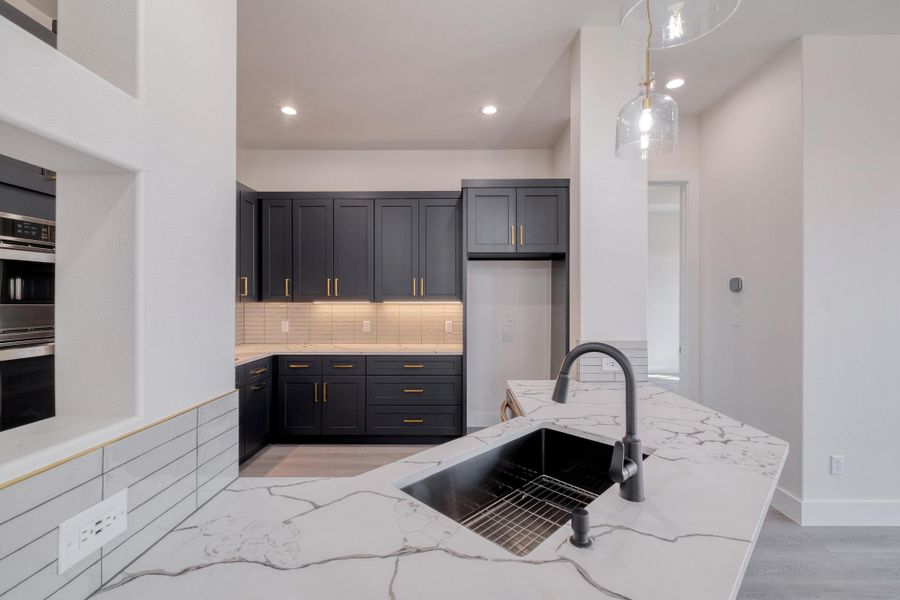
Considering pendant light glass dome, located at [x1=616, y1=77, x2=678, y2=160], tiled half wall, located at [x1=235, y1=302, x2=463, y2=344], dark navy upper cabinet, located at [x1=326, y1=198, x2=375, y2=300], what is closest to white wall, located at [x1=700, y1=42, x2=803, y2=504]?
pendant light glass dome, located at [x1=616, y1=77, x2=678, y2=160]

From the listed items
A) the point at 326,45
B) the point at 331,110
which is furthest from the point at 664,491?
the point at 331,110

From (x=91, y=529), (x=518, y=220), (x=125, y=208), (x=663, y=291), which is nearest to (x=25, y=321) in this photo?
(x=125, y=208)

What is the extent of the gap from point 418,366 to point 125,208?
2780 mm

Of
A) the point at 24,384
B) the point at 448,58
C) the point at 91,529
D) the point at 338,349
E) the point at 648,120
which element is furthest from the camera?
the point at 338,349

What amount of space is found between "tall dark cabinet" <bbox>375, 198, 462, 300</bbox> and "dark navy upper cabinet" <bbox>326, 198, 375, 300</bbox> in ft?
0.22

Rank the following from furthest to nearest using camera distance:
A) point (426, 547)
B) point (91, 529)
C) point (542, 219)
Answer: point (542, 219), point (426, 547), point (91, 529)

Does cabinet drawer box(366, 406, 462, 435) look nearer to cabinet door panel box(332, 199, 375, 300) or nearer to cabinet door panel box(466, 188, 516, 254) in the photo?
cabinet door panel box(332, 199, 375, 300)

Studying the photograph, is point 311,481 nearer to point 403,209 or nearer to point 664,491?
point 664,491

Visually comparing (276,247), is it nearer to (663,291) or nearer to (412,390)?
(412,390)

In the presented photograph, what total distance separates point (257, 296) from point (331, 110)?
182cm

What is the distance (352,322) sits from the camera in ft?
12.7

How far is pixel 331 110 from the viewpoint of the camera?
10.5 ft

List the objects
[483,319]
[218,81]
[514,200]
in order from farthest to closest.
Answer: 1. [483,319]
2. [514,200]
3. [218,81]

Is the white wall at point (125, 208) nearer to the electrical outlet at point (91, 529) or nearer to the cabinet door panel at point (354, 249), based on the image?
the electrical outlet at point (91, 529)
